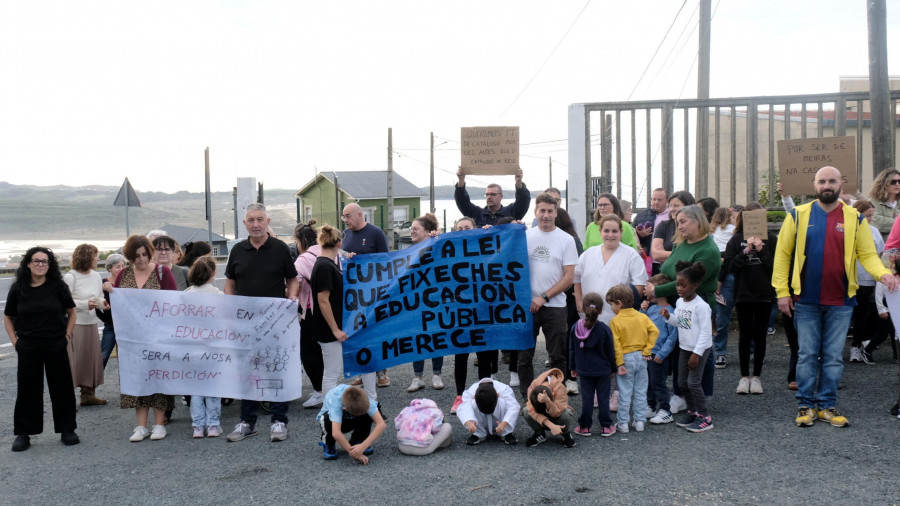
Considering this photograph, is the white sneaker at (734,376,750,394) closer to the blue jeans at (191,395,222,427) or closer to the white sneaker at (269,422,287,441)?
the white sneaker at (269,422,287,441)

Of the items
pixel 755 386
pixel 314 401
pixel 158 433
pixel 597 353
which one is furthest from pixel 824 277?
pixel 158 433

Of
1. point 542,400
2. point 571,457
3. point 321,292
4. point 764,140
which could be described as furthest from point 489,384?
point 764,140

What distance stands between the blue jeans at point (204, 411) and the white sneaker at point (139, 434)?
43cm

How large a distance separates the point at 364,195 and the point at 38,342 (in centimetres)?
4624

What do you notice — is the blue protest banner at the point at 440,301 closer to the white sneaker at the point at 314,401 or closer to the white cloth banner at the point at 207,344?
the white cloth banner at the point at 207,344

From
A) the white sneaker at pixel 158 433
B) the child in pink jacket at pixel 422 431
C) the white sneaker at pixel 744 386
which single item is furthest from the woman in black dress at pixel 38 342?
the white sneaker at pixel 744 386

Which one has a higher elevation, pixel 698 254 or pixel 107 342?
pixel 698 254

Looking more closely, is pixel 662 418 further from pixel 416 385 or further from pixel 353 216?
pixel 353 216

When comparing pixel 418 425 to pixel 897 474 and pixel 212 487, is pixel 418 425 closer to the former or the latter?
pixel 212 487

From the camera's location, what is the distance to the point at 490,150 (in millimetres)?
8891

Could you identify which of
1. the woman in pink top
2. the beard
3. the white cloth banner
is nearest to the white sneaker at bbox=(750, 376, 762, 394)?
the beard

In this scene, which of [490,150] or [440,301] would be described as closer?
[440,301]

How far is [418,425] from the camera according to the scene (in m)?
5.98

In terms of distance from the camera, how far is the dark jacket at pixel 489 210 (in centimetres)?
829
